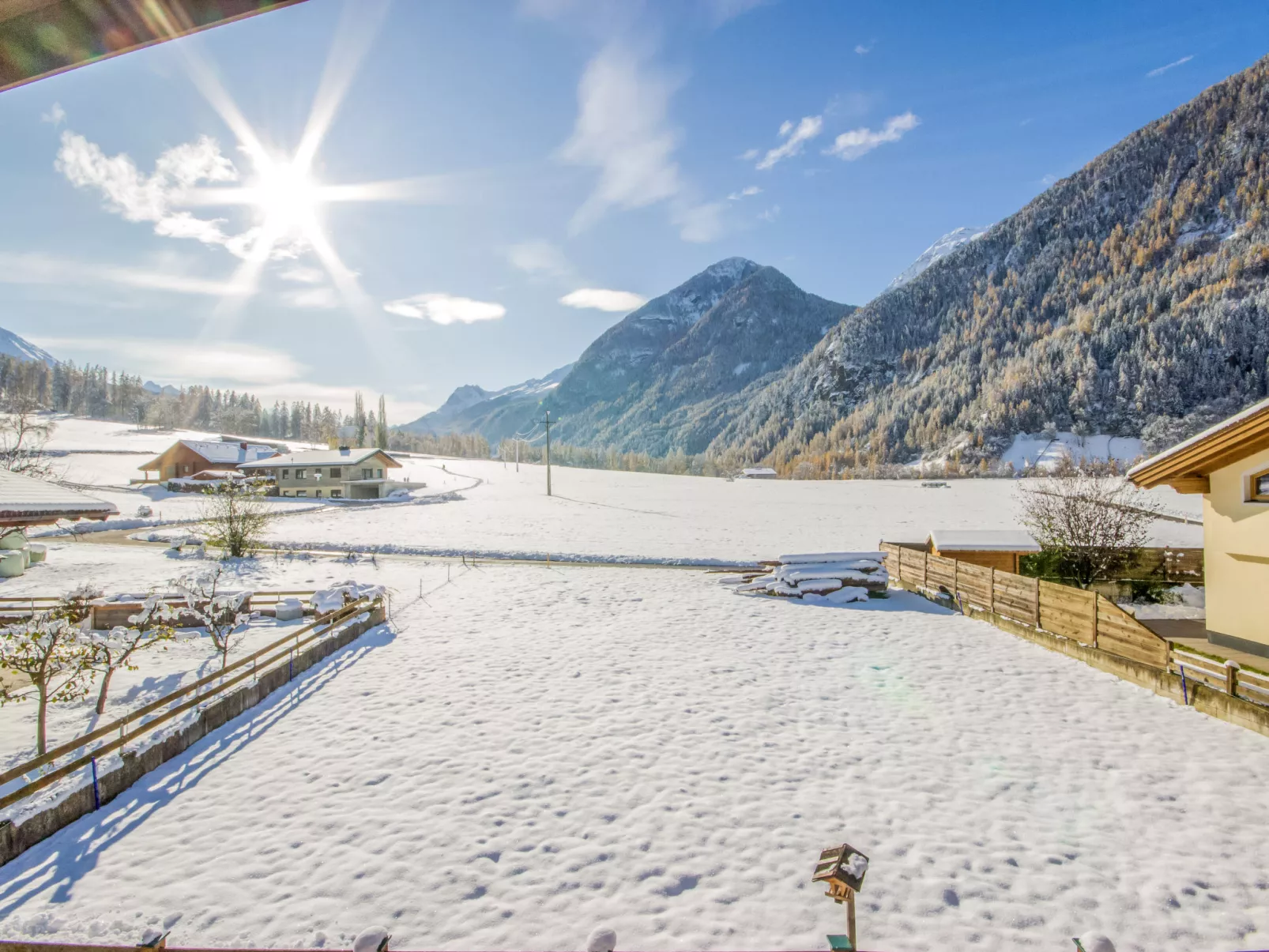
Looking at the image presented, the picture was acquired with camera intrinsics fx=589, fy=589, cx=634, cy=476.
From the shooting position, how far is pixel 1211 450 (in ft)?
43.7

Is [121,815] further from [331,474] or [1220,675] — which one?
[331,474]

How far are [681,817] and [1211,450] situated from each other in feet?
47.1

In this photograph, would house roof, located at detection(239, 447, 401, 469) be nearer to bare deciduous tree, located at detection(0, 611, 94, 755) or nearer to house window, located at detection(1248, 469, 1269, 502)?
bare deciduous tree, located at detection(0, 611, 94, 755)

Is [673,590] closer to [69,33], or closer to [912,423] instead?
[69,33]

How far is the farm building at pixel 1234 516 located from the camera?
12.8 m

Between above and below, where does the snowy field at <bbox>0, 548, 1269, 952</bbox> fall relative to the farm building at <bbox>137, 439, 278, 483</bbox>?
below

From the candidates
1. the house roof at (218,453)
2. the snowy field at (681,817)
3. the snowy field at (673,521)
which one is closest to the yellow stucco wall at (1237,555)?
the snowy field at (681,817)

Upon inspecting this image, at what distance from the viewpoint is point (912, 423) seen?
627 ft

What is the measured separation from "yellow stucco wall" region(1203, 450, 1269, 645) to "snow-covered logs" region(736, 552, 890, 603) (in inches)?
388

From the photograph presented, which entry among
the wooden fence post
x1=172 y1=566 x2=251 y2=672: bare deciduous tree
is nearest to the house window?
the wooden fence post

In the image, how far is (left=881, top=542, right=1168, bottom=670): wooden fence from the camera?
45.3 ft

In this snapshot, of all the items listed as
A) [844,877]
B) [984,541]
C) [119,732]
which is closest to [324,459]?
[119,732]

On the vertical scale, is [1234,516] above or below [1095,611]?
above

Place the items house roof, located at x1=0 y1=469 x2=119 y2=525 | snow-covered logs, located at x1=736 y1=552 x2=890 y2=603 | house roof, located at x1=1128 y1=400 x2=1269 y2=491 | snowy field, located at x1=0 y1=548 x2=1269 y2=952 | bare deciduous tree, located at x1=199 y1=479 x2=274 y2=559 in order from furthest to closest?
bare deciduous tree, located at x1=199 y1=479 x2=274 y2=559 → snow-covered logs, located at x1=736 y1=552 x2=890 y2=603 → house roof, located at x1=1128 y1=400 x2=1269 y2=491 → house roof, located at x1=0 y1=469 x2=119 y2=525 → snowy field, located at x1=0 y1=548 x2=1269 y2=952
